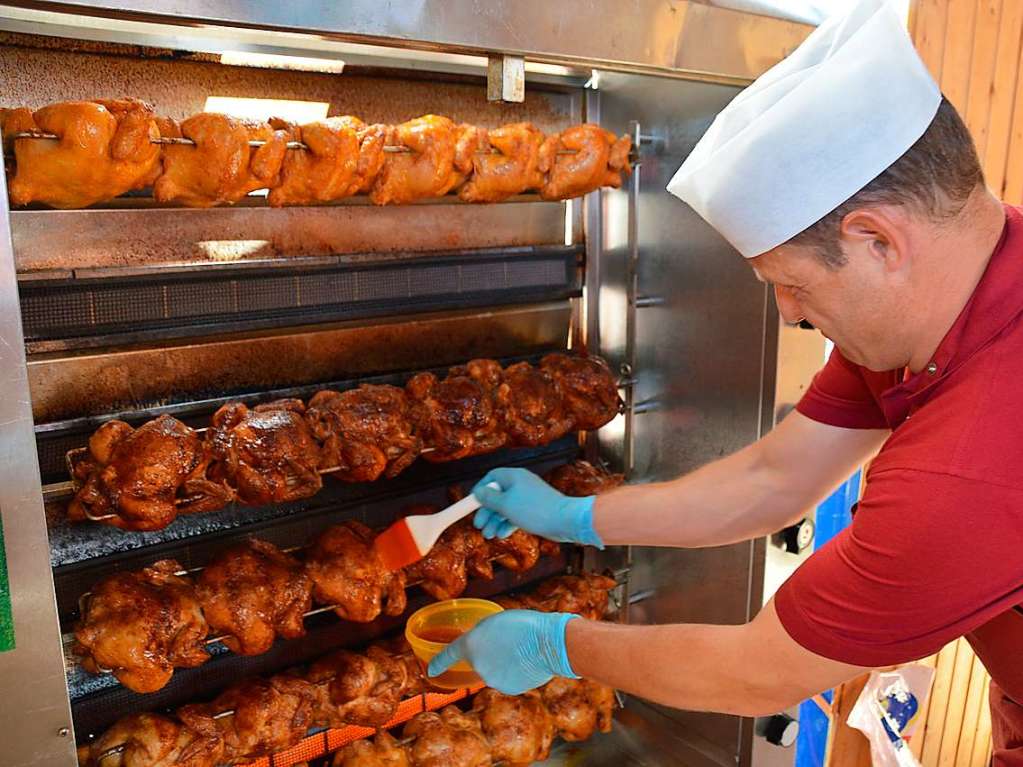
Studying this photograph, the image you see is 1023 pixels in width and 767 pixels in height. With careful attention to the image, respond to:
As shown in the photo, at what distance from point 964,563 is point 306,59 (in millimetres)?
1604

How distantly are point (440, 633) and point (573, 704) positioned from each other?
51cm

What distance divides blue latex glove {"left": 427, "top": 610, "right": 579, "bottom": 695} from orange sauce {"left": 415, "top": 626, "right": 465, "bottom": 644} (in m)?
0.29

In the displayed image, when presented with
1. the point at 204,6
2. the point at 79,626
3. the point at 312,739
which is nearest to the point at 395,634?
the point at 312,739

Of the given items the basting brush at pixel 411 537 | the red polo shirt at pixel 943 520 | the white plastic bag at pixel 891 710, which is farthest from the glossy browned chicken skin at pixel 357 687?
the white plastic bag at pixel 891 710

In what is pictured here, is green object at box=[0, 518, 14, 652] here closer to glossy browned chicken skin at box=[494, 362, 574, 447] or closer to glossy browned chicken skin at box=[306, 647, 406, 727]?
glossy browned chicken skin at box=[306, 647, 406, 727]

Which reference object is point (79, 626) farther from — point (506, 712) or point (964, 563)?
point (964, 563)

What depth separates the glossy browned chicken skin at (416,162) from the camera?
1944 millimetres

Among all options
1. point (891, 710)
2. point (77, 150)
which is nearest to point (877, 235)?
point (77, 150)

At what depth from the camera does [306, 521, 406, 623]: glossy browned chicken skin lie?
2020 millimetres

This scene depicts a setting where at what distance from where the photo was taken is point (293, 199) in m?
1.83

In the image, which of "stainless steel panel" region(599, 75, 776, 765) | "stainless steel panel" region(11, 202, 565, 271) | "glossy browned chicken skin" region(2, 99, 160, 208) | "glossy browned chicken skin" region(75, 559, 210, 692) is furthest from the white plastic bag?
"glossy browned chicken skin" region(2, 99, 160, 208)

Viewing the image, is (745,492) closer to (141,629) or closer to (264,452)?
(264,452)

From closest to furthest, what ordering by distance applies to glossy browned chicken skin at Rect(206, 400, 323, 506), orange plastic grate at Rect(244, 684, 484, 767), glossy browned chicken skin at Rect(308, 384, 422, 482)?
glossy browned chicken skin at Rect(206, 400, 323, 506) → glossy browned chicken skin at Rect(308, 384, 422, 482) → orange plastic grate at Rect(244, 684, 484, 767)

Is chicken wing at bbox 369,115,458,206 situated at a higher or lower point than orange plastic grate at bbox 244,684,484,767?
higher
